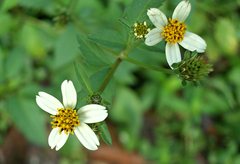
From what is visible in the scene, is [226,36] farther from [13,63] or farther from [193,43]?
[13,63]

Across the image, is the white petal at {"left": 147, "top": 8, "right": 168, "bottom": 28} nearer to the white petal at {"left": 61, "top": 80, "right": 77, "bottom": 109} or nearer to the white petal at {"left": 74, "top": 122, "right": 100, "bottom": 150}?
the white petal at {"left": 61, "top": 80, "right": 77, "bottom": 109}

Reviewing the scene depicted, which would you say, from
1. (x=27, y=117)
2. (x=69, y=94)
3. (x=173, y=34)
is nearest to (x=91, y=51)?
(x=69, y=94)

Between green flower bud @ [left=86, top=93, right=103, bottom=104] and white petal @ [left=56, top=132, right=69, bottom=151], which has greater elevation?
green flower bud @ [left=86, top=93, right=103, bottom=104]

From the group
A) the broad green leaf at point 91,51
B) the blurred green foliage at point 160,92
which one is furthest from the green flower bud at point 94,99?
the blurred green foliage at point 160,92

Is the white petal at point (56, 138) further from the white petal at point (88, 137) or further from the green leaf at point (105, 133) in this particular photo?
the green leaf at point (105, 133)

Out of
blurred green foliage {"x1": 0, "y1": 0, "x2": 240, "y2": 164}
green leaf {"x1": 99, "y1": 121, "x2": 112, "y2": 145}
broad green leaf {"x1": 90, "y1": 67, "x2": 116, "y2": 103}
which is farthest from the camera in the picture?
A: blurred green foliage {"x1": 0, "y1": 0, "x2": 240, "y2": 164}

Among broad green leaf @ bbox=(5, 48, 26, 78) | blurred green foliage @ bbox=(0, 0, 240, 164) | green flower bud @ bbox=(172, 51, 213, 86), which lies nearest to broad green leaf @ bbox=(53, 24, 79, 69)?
blurred green foliage @ bbox=(0, 0, 240, 164)
